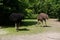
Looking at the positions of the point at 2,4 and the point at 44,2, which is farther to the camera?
the point at 44,2

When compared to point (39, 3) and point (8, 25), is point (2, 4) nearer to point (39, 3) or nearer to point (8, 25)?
point (8, 25)

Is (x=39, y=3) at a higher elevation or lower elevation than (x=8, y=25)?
higher

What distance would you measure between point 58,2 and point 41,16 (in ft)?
35.3

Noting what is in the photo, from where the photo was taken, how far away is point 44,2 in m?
38.5

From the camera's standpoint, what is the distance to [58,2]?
101ft

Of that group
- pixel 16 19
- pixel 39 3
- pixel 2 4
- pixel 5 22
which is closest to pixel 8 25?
pixel 5 22

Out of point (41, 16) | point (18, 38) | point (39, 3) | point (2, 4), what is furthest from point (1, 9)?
point (39, 3)

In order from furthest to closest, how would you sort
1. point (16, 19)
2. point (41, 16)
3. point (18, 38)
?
point (41, 16), point (16, 19), point (18, 38)

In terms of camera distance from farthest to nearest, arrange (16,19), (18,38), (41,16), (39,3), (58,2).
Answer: (39,3) < (58,2) < (41,16) < (16,19) < (18,38)

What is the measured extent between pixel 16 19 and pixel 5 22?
474cm

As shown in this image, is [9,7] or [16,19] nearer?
[16,19]

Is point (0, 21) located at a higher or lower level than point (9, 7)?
lower

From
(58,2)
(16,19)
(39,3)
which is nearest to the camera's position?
(16,19)

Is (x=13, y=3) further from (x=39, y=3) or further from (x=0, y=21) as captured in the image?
(x=39, y=3)
